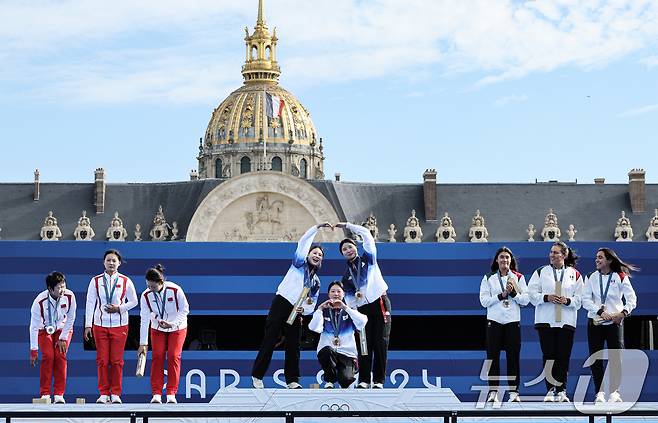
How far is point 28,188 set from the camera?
116 metres

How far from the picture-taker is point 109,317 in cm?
2261

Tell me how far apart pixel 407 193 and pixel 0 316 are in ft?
295

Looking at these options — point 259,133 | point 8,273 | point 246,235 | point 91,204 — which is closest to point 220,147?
point 259,133

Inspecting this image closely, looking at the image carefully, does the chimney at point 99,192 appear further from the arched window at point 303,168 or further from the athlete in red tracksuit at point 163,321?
the athlete in red tracksuit at point 163,321

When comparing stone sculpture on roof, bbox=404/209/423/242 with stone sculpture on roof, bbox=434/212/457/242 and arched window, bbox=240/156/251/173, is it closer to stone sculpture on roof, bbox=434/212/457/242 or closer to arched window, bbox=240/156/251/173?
stone sculpture on roof, bbox=434/212/457/242

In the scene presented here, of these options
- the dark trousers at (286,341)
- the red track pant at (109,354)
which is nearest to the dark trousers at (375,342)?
the dark trousers at (286,341)

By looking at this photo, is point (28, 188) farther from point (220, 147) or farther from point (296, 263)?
point (296, 263)

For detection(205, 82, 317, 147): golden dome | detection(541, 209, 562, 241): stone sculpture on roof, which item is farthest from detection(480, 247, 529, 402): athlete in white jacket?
detection(205, 82, 317, 147): golden dome

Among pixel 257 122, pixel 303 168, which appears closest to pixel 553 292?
pixel 303 168

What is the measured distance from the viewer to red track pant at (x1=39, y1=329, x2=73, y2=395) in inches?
905

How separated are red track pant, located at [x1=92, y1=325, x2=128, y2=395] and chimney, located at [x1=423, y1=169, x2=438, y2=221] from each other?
93.7 meters

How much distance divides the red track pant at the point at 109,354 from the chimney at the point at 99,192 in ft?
312

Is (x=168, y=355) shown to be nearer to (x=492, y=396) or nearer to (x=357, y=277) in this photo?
(x=357, y=277)

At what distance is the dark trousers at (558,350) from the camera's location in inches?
886
